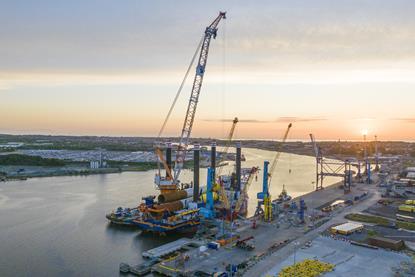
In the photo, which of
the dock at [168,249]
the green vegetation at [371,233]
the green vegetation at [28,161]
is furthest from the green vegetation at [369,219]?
the green vegetation at [28,161]

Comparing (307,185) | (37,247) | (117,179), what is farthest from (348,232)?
(117,179)

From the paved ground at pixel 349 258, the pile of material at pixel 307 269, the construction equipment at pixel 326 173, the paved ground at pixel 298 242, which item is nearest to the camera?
the pile of material at pixel 307 269

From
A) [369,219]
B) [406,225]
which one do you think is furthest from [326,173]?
[406,225]

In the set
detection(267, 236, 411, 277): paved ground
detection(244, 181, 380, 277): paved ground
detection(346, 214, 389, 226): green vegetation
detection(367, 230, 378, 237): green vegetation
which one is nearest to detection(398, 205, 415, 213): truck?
detection(244, 181, 380, 277): paved ground

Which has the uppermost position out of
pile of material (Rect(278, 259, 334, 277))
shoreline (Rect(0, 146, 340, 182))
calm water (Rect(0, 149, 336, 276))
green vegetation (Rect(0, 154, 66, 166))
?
green vegetation (Rect(0, 154, 66, 166))

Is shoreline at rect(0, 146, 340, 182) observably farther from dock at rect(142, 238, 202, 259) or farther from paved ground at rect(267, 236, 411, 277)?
paved ground at rect(267, 236, 411, 277)

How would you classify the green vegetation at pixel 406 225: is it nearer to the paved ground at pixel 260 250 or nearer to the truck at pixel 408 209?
the paved ground at pixel 260 250
